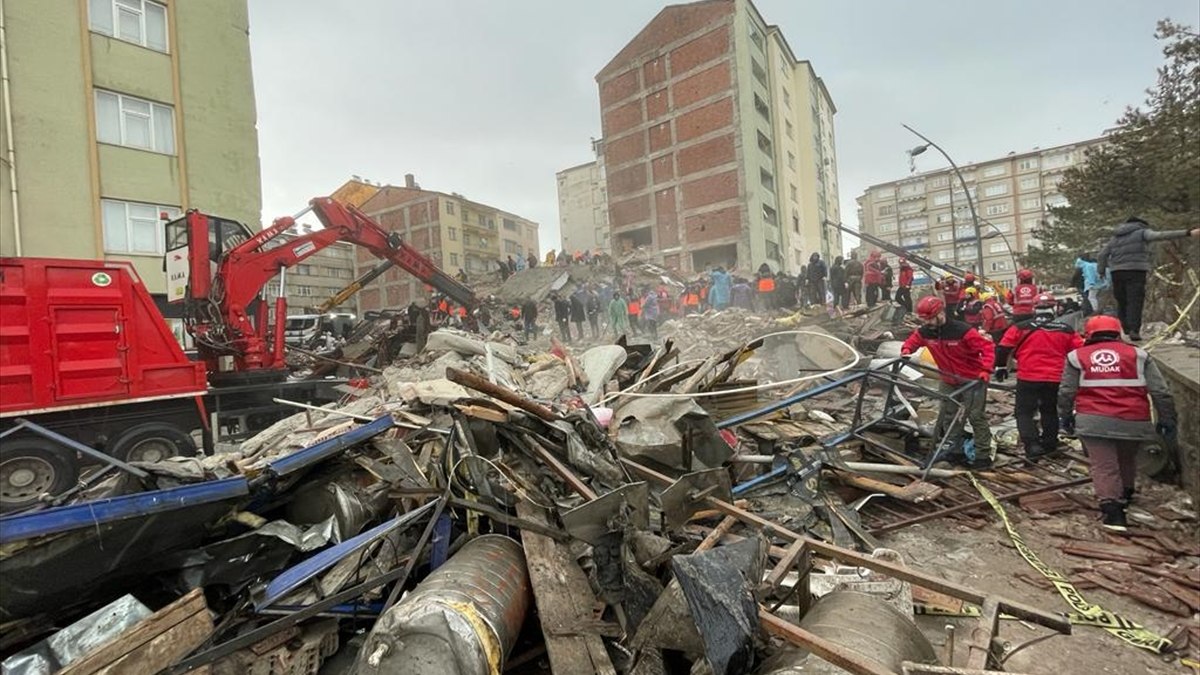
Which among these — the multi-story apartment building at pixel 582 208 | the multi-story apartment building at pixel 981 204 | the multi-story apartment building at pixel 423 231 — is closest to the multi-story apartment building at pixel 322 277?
the multi-story apartment building at pixel 423 231

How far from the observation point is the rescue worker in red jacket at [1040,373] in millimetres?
5906

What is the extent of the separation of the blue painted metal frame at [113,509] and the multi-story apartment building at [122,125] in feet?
49.5

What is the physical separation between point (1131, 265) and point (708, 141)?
30.1 m

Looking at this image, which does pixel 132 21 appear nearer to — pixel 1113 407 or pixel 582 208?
pixel 1113 407

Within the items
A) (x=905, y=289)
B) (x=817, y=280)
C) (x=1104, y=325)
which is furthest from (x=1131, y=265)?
(x=817, y=280)

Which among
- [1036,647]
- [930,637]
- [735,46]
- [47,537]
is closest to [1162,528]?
[1036,647]

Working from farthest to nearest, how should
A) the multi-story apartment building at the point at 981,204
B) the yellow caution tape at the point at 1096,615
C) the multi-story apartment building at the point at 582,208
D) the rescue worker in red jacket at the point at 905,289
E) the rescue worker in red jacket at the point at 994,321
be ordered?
the multi-story apartment building at the point at 981,204
the multi-story apartment building at the point at 582,208
the rescue worker in red jacket at the point at 905,289
the rescue worker in red jacket at the point at 994,321
the yellow caution tape at the point at 1096,615

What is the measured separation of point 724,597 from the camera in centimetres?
222

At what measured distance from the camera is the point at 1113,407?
15.1 ft

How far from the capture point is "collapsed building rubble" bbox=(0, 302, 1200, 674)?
2340 mm

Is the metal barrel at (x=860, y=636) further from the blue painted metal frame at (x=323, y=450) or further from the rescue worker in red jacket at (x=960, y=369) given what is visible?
the rescue worker in red jacket at (x=960, y=369)

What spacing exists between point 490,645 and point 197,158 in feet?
61.0

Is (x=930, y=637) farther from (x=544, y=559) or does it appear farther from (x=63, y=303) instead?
(x=63, y=303)

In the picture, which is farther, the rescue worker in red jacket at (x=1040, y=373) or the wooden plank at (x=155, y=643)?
the rescue worker in red jacket at (x=1040, y=373)
